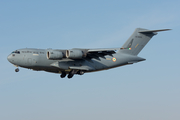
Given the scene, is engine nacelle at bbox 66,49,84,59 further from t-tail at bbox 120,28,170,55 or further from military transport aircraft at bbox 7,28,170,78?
t-tail at bbox 120,28,170,55

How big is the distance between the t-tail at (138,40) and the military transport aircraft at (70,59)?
558mm

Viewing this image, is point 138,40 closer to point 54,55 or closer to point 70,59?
point 70,59

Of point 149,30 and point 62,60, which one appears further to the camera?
point 149,30

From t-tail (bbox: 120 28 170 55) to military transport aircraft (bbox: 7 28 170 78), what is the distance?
1.83 ft

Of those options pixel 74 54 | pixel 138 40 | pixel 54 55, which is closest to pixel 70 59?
pixel 74 54

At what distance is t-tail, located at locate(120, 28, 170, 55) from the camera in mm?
27062

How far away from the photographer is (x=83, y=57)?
925 inches

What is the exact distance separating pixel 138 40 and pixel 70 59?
7433 mm

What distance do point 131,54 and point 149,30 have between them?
2.85 meters

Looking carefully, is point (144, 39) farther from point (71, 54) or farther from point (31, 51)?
point (31, 51)

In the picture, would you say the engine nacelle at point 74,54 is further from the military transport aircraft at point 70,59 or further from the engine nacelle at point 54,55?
the engine nacelle at point 54,55

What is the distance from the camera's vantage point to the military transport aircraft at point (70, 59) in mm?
22766

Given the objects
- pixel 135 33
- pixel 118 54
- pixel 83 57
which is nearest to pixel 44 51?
pixel 83 57

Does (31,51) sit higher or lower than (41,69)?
higher
